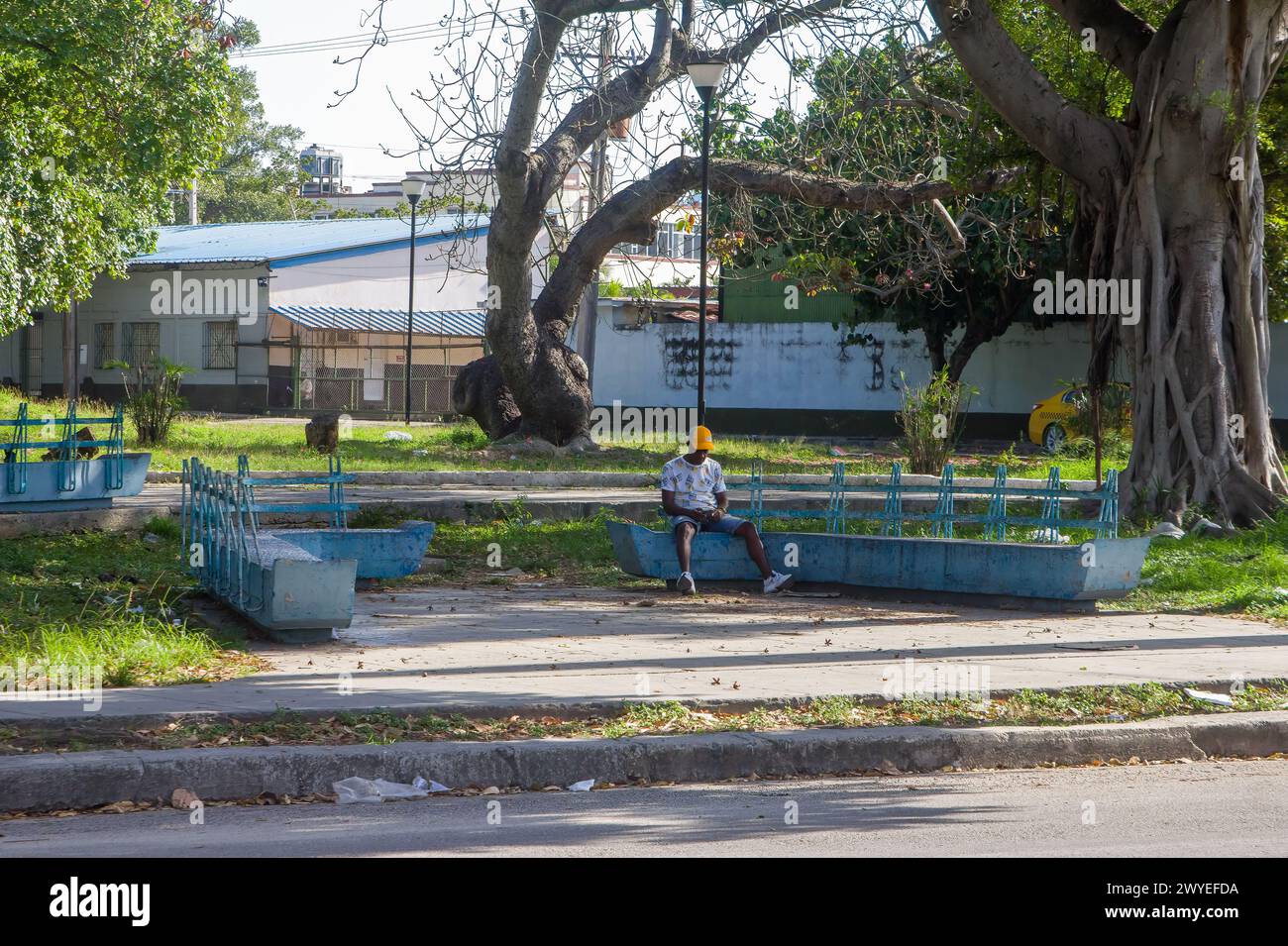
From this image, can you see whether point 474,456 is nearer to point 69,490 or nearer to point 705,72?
point 705,72

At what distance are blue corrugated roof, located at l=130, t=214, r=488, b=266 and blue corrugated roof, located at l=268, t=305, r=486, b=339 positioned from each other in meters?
1.64

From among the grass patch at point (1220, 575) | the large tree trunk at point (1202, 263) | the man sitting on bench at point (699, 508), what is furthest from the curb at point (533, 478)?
the man sitting on bench at point (699, 508)

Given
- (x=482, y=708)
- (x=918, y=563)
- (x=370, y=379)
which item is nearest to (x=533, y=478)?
(x=918, y=563)

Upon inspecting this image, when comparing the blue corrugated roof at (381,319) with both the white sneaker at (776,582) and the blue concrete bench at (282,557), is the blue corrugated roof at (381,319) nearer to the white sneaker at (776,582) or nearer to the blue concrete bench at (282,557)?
the white sneaker at (776,582)

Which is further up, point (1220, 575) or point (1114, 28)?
point (1114, 28)

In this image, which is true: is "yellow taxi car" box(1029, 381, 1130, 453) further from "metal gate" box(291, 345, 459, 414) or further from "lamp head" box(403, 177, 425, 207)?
"metal gate" box(291, 345, 459, 414)

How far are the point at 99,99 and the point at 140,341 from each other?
26.2m

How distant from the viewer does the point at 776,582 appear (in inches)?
488

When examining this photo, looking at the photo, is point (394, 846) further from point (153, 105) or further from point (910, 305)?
point (910, 305)

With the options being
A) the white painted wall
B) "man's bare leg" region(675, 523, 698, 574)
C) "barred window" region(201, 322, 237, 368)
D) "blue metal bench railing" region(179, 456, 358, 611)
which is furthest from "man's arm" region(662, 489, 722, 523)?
"barred window" region(201, 322, 237, 368)

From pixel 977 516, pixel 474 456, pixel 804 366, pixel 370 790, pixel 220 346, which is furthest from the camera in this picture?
pixel 220 346

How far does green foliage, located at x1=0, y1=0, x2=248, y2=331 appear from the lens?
2097 centimetres

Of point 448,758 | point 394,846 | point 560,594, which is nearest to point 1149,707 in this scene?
point 448,758

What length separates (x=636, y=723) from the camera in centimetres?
741
